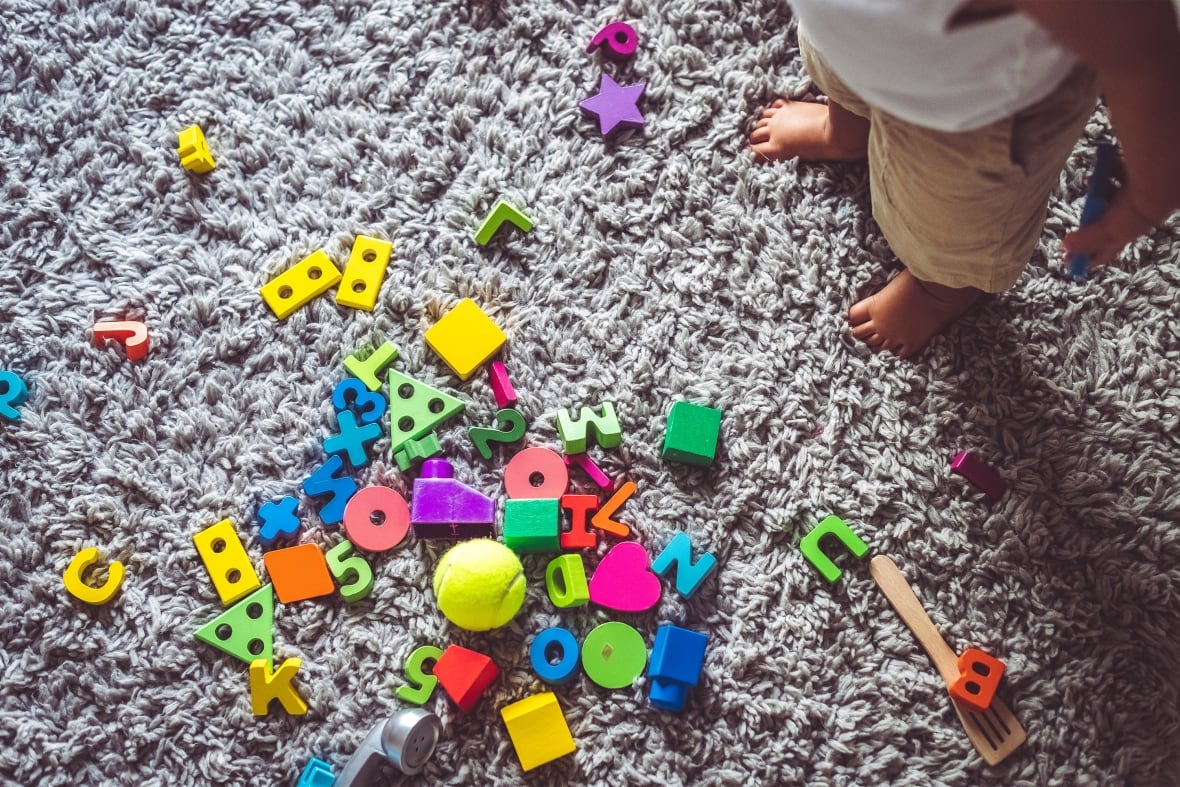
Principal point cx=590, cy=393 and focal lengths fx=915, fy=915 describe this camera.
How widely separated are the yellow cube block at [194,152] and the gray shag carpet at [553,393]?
0.02 m

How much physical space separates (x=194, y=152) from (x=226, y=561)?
0.45 metres

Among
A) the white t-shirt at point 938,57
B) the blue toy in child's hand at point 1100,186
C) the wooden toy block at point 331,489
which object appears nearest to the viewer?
the white t-shirt at point 938,57

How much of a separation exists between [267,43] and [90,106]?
21 cm

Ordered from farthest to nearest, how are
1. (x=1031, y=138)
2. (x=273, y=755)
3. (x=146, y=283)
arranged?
1. (x=146, y=283)
2. (x=273, y=755)
3. (x=1031, y=138)

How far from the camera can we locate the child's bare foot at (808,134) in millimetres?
938

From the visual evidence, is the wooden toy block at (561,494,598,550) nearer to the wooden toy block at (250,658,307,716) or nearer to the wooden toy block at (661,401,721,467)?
the wooden toy block at (661,401,721,467)

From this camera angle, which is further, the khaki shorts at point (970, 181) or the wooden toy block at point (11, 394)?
the wooden toy block at point (11, 394)

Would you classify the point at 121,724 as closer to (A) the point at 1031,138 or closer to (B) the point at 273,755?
(B) the point at 273,755

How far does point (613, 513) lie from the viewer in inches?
35.5

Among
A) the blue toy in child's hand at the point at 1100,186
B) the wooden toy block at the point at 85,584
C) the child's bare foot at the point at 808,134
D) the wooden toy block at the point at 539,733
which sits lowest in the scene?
the wooden toy block at the point at 539,733

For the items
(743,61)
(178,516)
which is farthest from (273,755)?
(743,61)

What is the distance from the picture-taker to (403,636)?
0.88 m

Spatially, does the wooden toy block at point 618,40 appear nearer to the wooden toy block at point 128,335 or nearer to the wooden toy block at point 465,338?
the wooden toy block at point 465,338

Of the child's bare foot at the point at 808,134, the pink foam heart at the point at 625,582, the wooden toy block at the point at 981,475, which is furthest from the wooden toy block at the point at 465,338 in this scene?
the wooden toy block at the point at 981,475
